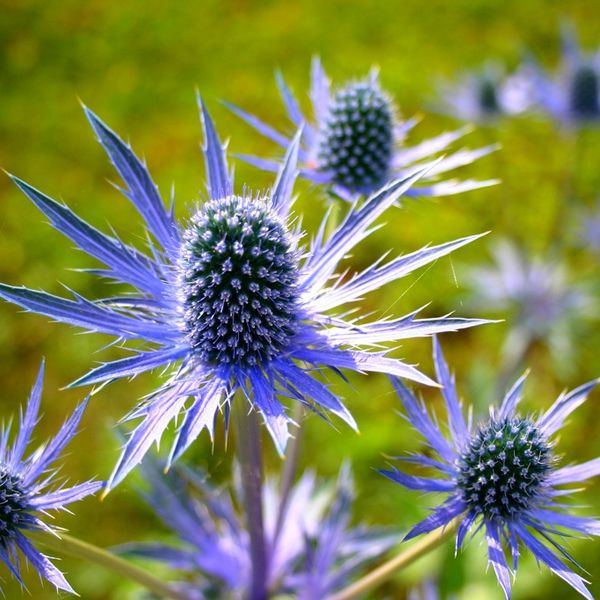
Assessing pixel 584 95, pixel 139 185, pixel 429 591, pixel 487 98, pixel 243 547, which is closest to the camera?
pixel 139 185

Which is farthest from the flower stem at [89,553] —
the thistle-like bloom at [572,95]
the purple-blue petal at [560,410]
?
the thistle-like bloom at [572,95]

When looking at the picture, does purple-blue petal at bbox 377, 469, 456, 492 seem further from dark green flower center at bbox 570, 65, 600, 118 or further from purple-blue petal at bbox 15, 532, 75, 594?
dark green flower center at bbox 570, 65, 600, 118

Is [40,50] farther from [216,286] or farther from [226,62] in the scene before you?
[216,286]

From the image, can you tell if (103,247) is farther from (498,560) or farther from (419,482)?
(498,560)

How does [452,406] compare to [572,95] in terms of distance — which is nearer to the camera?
[452,406]

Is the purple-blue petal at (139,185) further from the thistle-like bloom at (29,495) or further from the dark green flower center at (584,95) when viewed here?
the dark green flower center at (584,95)

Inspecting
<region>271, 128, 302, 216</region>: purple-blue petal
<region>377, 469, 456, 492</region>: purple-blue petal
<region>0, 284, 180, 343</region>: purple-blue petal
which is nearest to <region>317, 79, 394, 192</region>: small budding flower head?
<region>271, 128, 302, 216</region>: purple-blue petal

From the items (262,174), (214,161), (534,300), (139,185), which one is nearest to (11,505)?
(139,185)

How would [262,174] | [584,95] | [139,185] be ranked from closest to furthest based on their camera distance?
[139,185] → [584,95] → [262,174]
